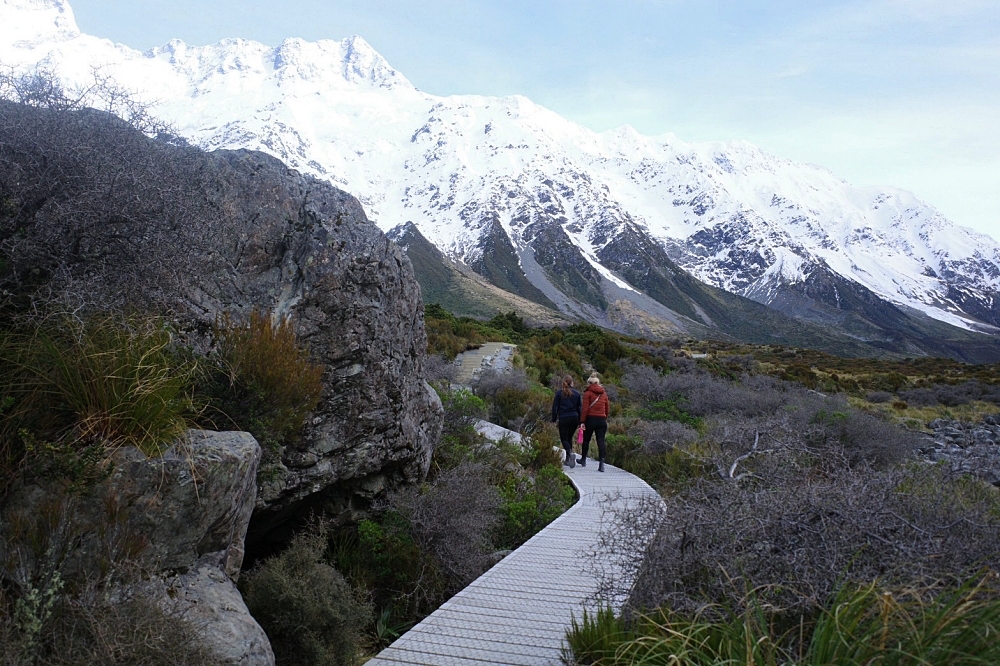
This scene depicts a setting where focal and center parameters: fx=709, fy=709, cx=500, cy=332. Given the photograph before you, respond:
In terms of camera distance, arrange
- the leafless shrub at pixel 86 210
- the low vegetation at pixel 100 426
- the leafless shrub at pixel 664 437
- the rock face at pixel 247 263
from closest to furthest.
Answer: the low vegetation at pixel 100 426 < the leafless shrub at pixel 86 210 < the rock face at pixel 247 263 < the leafless shrub at pixel 664 437

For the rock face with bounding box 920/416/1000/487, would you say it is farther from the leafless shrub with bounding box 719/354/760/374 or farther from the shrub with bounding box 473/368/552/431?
the leafless shrub with bounding box 719/354/760/374

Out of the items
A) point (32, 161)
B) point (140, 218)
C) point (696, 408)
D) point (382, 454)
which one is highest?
point (32, 161)

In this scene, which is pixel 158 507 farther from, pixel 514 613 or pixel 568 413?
pixel 568 413

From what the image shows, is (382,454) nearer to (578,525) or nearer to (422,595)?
(422,595)

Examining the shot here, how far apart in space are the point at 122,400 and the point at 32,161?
2.03 metres

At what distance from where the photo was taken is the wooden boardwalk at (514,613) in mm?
4727

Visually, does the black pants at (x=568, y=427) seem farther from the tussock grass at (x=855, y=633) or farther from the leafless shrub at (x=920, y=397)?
the leafless shrub at (x=920, y=397)

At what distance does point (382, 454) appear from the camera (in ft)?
22.5

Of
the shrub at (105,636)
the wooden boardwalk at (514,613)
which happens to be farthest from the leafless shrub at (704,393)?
the shrub at (105,636)

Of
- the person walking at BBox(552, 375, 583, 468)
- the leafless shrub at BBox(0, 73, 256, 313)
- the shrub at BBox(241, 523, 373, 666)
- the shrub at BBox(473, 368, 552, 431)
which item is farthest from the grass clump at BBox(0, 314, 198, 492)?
the shrub at BBox(473, 368, 552, 431)

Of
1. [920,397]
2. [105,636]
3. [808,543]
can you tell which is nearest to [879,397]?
[920,397]

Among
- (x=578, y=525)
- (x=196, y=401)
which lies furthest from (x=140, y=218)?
(x=578, y=525)

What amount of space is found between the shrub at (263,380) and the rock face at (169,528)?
665 millimetres

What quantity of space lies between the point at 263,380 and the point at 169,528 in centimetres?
154
